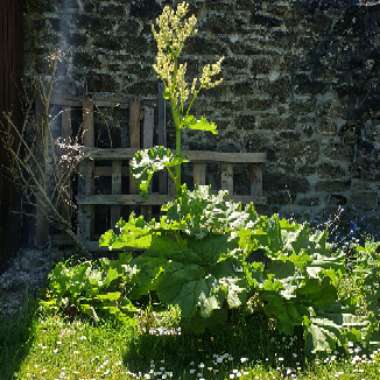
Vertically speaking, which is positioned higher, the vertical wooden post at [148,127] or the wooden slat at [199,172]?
the vertical wooden post at [148,127]

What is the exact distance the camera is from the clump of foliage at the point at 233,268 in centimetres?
347

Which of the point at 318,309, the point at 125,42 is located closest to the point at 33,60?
the point at 125,42

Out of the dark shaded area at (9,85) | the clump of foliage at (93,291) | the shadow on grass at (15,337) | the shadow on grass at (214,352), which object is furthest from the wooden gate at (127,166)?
the shadow on grass at (214,352)

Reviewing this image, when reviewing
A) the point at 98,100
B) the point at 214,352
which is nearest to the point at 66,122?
the point at 98,100

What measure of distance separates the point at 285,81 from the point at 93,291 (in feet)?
10.6

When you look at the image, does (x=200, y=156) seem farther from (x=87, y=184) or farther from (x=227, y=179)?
(x=87, y=184)

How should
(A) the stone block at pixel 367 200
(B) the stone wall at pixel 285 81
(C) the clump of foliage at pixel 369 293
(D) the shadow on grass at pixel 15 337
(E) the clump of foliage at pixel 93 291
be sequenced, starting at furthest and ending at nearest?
1. (A) the stone block at pixel 367 200
2. (B) the stone wall at pixel 285 81
3. (E) the clump of foliage at pixel 93 291
4. (C) the clump of foliage at pixel 369 293
5. (D) the shadow on grass at pixel 15 337

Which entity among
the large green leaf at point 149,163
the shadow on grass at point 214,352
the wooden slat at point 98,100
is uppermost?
the wooden slat at point 98,100

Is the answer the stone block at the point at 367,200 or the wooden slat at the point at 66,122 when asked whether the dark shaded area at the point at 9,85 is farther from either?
the stone block at the point at 367,200

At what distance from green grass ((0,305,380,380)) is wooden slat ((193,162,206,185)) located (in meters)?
2.21

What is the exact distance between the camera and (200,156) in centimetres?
602

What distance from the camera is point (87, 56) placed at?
6.09 m

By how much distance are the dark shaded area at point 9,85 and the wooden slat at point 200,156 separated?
2.61 feet

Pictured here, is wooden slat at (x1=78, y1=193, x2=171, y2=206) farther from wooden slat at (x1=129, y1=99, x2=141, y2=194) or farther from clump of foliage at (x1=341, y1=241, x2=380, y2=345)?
clump of foliage at (x1=341, y1=241, x2=380, y2=345)
